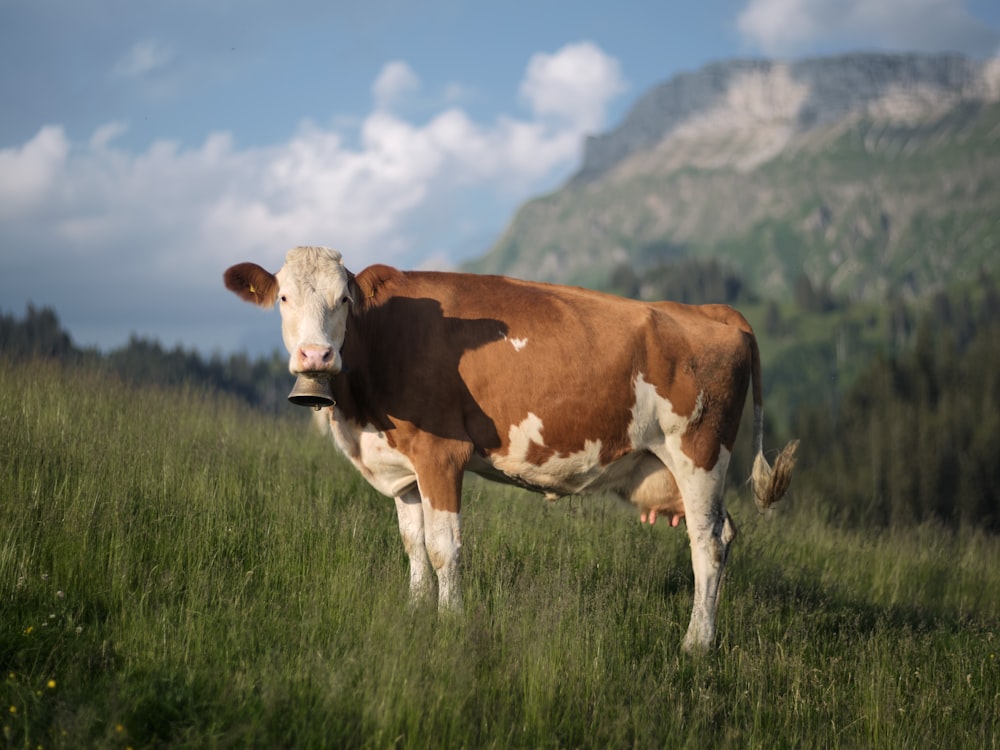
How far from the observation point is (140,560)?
7.51 meters

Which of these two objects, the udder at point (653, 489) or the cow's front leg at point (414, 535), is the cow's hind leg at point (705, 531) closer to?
the udder at point (653, 489)

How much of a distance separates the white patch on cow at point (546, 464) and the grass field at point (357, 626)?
0.86m

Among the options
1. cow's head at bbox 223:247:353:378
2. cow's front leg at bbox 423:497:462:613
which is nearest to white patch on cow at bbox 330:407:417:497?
cow's front leg at bbox 423:497:462:613

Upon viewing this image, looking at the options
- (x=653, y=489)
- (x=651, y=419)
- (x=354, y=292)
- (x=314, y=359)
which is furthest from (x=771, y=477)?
(x=314, y=359)

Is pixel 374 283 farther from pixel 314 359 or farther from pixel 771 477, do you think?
pixel 771 477

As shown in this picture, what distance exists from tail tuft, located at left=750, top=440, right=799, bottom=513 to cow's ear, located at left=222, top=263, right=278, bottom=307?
468 centimetres

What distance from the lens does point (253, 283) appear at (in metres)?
7.67

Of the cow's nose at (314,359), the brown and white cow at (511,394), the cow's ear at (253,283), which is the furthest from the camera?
the brown and white cow at (511,394)

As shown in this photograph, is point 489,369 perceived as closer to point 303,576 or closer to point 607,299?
point 607,299

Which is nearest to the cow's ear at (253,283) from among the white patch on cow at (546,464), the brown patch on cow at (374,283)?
the brown patch on cow at (374,283)

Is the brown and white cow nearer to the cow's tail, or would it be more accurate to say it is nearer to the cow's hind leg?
the cow's hind leg

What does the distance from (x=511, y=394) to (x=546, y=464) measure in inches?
26.6

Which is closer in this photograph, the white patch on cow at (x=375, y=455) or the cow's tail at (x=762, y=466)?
the white patch on cow at (x=375, y=455)

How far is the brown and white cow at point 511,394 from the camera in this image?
25.4ft
